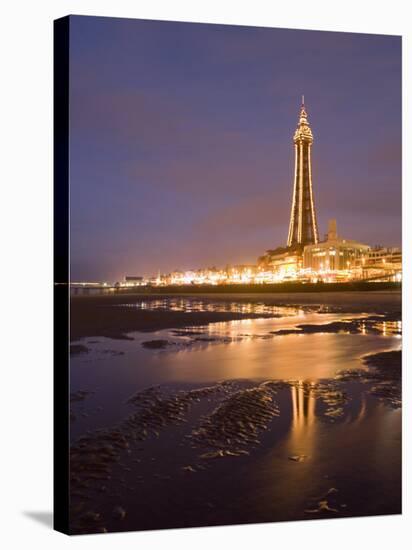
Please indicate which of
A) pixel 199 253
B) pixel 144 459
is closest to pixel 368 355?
pixel 199 253

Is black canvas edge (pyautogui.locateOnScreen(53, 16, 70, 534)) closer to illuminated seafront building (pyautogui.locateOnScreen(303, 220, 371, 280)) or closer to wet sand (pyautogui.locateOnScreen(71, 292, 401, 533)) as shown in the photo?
wet sand (pyautogui.locateOnScreen(71, 292, 401, 533))

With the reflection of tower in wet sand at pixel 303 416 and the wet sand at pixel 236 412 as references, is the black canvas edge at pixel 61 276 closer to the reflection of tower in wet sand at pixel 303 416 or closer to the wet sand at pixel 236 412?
the wet sand at pixel 236 412

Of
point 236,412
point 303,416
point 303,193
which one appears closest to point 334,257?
point 303,193

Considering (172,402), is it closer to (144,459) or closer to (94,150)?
(144,459)

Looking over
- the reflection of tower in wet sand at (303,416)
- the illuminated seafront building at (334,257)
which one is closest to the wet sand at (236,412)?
the reflection of tower in wet sand at (303,416)

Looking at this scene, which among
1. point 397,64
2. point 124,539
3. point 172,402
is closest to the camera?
point 124,539

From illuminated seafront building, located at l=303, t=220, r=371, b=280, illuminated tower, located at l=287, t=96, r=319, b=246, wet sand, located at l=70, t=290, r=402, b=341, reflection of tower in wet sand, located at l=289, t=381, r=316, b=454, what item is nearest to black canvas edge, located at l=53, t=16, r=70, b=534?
wet sand, located at l=70, t=290, r=402, b=341

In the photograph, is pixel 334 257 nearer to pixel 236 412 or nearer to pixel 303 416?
pixel 303 416
